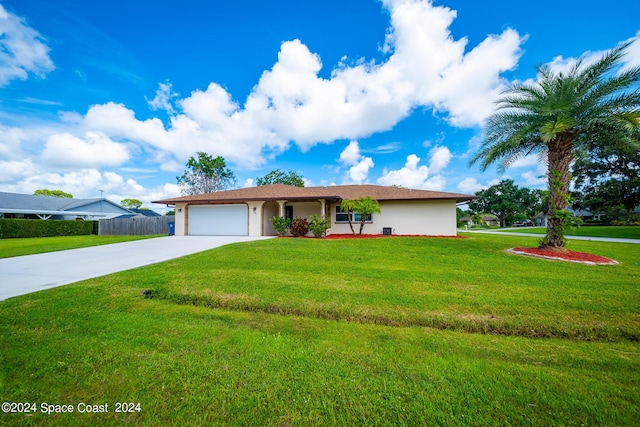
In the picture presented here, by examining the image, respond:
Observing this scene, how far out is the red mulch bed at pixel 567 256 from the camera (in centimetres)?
831

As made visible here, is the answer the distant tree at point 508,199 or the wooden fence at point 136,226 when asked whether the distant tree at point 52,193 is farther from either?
the distant tree at point 508,199

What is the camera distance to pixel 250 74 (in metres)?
15.9

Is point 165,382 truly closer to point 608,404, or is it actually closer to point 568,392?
point 568,392

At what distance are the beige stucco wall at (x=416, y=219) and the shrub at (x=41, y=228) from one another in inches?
1003

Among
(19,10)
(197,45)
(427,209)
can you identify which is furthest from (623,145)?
(19,10)

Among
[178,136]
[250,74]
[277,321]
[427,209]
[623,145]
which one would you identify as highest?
[250,74]

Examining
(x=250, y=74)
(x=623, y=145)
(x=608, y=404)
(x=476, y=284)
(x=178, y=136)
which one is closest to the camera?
(x=608, y=404)

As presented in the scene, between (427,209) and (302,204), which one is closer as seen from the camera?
(427,209)

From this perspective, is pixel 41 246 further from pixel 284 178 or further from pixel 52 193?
pixel 52 193

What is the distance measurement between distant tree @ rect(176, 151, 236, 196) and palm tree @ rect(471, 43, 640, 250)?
3272 centimetres

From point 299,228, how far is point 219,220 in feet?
20.0

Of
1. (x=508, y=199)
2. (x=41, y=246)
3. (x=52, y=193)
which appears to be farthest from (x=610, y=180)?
(x=52, y=193)

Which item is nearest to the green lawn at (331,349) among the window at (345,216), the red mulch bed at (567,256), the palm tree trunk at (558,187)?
the red mulch bed at (567,256)

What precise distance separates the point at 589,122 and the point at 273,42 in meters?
14.3
